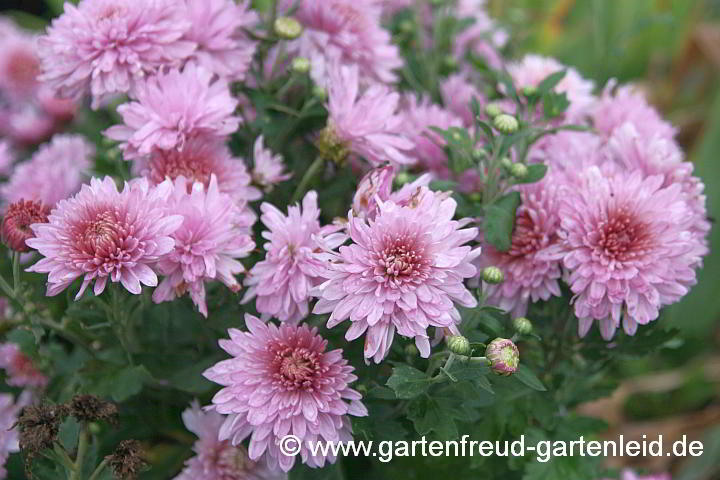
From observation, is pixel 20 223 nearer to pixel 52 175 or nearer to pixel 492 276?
pixel 52 175

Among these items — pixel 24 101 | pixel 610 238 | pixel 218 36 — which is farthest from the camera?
pixel 24 101

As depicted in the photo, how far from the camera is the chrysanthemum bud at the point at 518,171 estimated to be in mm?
751

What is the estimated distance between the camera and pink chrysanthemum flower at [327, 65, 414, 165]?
0.80 m

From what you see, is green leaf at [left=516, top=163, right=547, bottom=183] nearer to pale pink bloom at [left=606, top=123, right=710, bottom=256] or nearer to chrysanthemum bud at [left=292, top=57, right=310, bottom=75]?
pale pink bloom at [left=606, top=123, right=710, bottom=256]

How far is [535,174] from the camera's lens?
758 mm

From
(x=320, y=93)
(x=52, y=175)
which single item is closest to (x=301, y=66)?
(x=320, y=93)

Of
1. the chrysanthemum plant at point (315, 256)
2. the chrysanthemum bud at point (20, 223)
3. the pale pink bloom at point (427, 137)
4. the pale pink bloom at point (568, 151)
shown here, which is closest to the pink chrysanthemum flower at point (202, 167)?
the chrysanthemum plant at point (315, 256)

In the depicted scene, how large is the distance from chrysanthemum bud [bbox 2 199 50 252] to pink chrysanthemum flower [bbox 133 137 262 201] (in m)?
0.11

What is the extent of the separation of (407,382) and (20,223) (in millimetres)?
420

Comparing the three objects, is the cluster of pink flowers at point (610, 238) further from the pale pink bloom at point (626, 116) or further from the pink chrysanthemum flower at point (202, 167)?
the pink chrysanthemum flower at point (202, 167)

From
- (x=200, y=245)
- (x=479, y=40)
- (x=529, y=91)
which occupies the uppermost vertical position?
(x=479, y=40)

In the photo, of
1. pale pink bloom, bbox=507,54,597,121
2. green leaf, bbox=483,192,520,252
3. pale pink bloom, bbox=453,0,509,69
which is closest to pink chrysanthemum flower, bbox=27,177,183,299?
green leaf, bbox=483,192,520,252

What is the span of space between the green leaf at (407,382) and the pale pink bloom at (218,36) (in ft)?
1.34

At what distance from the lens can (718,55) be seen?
1.78 meters
